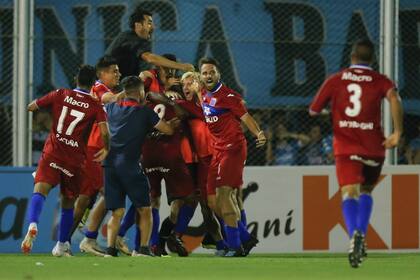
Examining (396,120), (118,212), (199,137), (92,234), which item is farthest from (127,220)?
(396,120)

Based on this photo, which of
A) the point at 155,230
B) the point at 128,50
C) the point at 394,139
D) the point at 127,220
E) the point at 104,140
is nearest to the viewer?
the point at 394,139

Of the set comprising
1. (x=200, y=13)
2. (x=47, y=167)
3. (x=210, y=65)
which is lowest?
(x=47, y=167)

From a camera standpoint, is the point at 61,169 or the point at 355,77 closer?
the point at 355,77

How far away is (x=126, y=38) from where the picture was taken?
37.7 ft

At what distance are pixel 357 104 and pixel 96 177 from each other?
3.36 m

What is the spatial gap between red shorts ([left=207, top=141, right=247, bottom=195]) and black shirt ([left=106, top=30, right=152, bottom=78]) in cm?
113

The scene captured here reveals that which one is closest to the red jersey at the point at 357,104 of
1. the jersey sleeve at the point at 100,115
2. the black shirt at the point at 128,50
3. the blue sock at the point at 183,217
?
the jersey sleeve at the point at 100,115

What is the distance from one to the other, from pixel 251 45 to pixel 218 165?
13.6 feet

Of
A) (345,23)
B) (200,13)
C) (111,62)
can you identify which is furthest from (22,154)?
(345,23)

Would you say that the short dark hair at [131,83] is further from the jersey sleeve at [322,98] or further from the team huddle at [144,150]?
the jersey sleeve at [322,98]

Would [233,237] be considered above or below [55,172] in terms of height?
below

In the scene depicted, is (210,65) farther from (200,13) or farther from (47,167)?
(200,13)

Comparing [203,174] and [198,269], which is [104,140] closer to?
[203,174]

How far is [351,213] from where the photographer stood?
9039 millimetres
